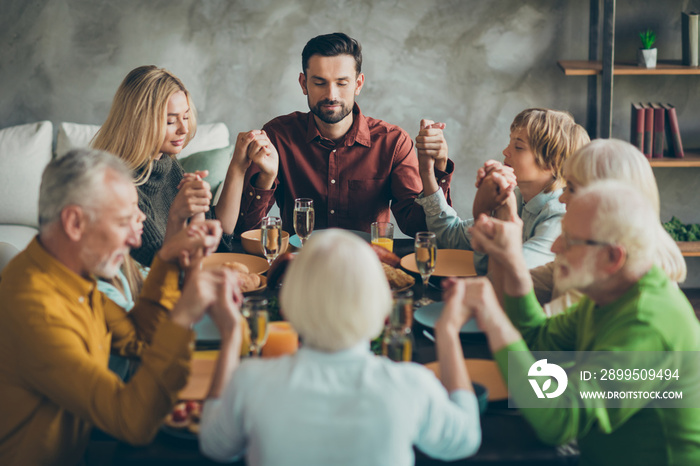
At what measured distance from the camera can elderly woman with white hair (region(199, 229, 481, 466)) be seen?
106cm

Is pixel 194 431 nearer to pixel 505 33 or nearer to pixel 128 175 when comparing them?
pixel 128 175

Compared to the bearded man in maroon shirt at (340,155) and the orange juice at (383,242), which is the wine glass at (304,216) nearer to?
the orange juice at (383,242)

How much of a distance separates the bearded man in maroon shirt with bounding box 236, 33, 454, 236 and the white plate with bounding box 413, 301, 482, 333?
1009 mm

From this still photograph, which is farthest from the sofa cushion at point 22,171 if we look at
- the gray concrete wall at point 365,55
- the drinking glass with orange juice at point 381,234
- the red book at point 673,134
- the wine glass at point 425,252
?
the red book at point 673,134

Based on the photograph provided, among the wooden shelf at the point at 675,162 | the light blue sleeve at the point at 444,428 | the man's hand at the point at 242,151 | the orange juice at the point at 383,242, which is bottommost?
the light blue sleeve at the point at 444,428

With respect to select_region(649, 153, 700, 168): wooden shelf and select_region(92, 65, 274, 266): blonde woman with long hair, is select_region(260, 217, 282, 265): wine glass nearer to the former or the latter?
select_region(92, 65, 274, 266): blonde woman with long hair

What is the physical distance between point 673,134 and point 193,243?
10.0 ft

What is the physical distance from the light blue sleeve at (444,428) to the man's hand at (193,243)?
756mm

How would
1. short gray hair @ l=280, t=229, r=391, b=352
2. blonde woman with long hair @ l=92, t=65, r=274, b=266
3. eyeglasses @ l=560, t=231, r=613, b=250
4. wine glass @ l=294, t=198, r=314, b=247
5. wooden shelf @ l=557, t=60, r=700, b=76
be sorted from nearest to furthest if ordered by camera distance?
short gray hair @ l=280, t=229, r=391, b=352 → eyeglasses @ l=560, t=231, r=613, b=250 → wine glass @ l=294, t=198, r=314, b=247 → blonde woman with long hair @ l=92, t=65, r=274, b=266 → wooden shelf @ l=557, t=60, r=700, b=76

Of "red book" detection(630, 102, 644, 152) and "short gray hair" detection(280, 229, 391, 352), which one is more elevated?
"red book" detection(630, 102, 644, 152)

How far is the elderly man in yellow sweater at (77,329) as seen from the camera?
1.29 m

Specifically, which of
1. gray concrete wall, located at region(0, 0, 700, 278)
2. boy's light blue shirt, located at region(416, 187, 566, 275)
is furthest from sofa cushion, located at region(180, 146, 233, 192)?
boy's light blue shirt, located at region(416, 187, 566, 275)

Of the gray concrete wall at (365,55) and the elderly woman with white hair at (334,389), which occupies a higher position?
the gray concrete wall at (365,55)

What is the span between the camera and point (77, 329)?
4.52 feet
